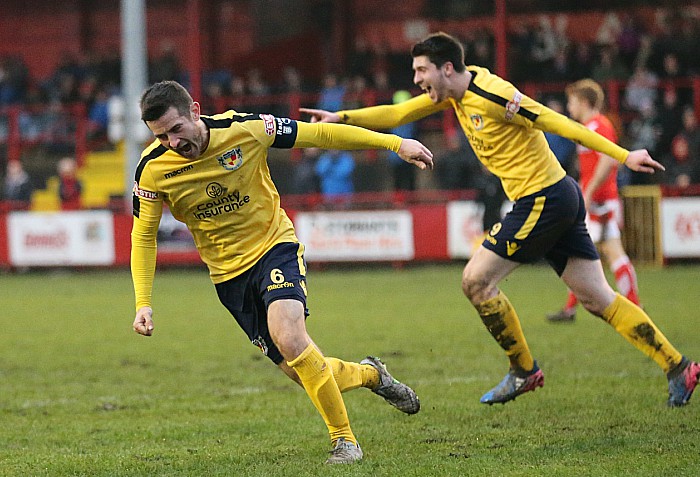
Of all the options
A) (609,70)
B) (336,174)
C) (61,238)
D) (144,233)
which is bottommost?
(61,238)

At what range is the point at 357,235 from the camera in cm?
1830

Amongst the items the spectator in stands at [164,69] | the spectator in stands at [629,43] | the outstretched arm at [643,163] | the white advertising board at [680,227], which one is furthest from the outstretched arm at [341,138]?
the spectator in stands at [164,69]

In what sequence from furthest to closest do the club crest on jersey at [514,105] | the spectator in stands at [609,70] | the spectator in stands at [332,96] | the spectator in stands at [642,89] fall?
the spectator in stands at [332,96] < the spectator in stands at [609,70] < the spectator in stands at [642,89] < the club crest on jersey at [514,105]

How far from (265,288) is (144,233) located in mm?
703

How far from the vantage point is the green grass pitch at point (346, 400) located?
5531 millimetres

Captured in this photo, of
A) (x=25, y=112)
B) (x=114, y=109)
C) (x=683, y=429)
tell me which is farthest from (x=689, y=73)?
(x=683, y=429)

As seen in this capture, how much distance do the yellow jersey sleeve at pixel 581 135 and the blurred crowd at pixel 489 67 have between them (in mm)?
9907

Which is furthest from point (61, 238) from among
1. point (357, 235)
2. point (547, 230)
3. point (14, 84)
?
point (547, 230)

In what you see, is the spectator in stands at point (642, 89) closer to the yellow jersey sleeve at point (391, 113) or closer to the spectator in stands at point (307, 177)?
the spectator in stands at point (307, 177)

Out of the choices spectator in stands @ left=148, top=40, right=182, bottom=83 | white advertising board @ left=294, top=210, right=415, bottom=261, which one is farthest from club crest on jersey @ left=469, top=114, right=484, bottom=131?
spectator in stands @ left=148, top=40, right=182, bottom=83

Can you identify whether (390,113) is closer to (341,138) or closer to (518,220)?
(518,220)

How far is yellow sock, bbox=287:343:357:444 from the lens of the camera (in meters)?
5.51

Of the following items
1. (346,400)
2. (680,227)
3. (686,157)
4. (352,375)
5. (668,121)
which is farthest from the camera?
(668,121)

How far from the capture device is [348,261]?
18750mm
